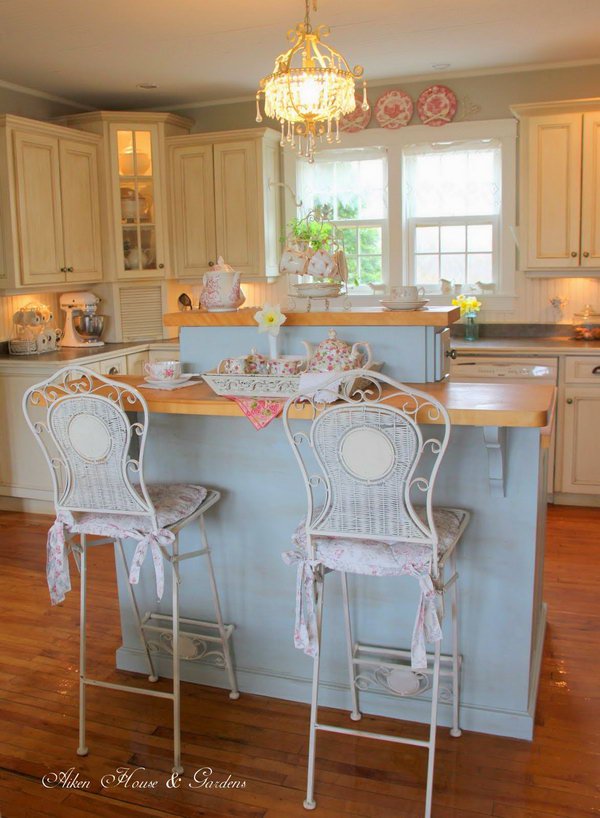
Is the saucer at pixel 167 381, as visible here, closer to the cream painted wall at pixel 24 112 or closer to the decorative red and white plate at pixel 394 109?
the cream painted wall at pixel 24 112

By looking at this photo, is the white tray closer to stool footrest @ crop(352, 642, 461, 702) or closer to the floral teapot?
the floral teapot

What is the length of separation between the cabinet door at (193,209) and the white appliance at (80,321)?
66 cm

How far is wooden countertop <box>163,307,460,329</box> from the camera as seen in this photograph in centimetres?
262

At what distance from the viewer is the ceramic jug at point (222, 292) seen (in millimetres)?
2859

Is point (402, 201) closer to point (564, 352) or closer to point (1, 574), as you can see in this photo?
point (564, 352)

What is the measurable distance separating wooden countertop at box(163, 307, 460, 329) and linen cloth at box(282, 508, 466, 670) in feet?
2.26

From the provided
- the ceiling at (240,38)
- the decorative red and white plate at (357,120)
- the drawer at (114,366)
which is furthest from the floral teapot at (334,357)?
the decorative red and white plate at (357,120)

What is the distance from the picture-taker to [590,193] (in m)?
4.70

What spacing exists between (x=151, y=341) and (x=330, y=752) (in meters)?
3.71

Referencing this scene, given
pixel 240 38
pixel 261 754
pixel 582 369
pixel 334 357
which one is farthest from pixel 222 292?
pixel 582 369

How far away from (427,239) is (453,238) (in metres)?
0.18

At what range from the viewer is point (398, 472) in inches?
80.3

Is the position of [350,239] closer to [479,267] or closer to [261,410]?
[479,267]

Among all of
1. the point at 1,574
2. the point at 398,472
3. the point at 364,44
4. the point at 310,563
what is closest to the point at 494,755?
the point at 310,563
